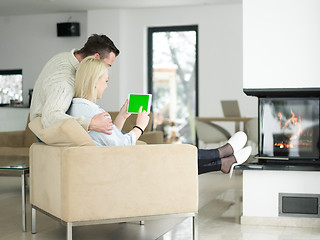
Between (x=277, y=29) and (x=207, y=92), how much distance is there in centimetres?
566

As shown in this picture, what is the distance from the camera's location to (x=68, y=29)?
33.5ft

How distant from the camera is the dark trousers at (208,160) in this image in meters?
3.99

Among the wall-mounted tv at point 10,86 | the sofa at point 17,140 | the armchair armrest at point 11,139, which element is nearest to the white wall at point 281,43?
the sofa at point 17,140

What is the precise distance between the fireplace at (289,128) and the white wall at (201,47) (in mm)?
5186

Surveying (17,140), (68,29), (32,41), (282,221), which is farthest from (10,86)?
(282,221)

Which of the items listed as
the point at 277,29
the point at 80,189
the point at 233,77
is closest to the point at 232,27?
the point at 233,77

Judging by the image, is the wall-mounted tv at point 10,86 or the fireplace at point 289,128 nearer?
the fireplace at point 289,128

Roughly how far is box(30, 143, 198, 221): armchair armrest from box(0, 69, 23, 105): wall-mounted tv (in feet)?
26.0

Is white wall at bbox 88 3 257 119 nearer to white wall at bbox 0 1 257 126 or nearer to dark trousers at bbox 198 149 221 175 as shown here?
white wall at bbox 0 1 257 126

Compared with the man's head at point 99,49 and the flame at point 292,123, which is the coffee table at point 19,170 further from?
the flame at point 292,123

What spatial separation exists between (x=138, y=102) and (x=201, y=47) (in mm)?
6364

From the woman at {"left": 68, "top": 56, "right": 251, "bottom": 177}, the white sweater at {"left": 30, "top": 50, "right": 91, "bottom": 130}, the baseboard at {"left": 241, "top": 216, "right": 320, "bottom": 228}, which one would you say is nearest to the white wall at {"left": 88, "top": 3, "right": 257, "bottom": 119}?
the baseboard at {"left": 241, "top": 216, "right": 320, "bottom": 228}

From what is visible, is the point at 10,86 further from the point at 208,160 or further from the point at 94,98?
the point at 94,98

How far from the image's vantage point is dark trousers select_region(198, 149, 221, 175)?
3.99 metres
